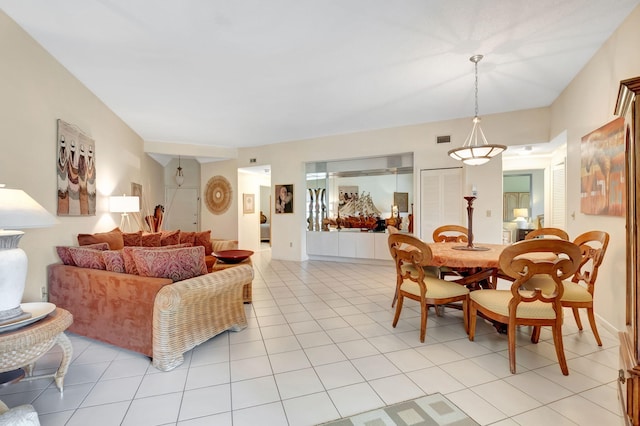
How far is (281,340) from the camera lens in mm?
2654

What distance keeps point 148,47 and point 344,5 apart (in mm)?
1967

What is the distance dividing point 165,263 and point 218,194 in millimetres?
5707

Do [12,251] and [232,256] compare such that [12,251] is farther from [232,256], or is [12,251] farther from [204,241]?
[204,241]

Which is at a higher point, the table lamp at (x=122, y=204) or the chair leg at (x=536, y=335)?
the table lamp at (x=122, y=204)

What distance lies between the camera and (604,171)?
284cm

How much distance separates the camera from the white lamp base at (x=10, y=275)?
169 cm

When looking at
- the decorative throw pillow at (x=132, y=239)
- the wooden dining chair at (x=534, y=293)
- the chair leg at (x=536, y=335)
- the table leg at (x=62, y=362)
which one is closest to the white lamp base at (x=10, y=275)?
the table leg at (x=62, y=362)

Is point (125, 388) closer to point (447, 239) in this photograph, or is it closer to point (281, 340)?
point (281, 340)

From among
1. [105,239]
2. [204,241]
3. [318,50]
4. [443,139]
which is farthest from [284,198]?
[318,50]

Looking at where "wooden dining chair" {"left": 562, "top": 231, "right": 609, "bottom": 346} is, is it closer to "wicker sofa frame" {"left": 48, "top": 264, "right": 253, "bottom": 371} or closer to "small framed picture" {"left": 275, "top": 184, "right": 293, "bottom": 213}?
"wicker sofa frame" {"left": 48, "top": 264, "right": 253, "bottom": 371}

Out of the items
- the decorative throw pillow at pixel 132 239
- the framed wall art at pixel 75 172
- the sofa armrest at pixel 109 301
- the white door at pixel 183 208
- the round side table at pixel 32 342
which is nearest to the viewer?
the round side table at pixel 32 342

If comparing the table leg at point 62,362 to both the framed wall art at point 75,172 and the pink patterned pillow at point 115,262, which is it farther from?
the framed wall art at point 75,172

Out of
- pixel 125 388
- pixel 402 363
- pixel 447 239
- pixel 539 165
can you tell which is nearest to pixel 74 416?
pixel 125 388

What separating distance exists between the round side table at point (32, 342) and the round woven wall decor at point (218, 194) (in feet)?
19.3
